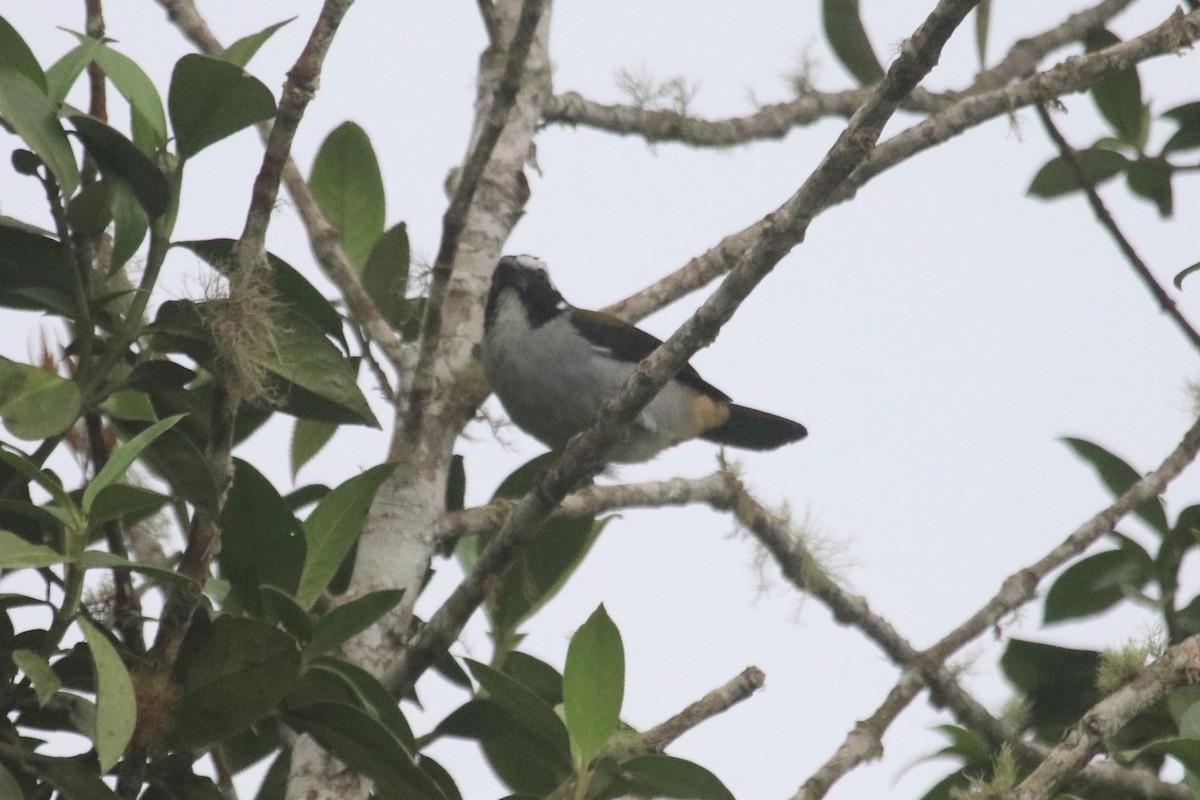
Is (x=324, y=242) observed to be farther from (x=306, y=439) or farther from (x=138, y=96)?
(x=138, y=96)

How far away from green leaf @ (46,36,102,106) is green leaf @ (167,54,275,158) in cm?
15

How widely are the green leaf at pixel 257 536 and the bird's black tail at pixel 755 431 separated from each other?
3123 millimetres

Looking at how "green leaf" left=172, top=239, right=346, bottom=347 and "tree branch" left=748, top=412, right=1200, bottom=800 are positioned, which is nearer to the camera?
"green leaf" left=172, top=239, right=346, bottom=347

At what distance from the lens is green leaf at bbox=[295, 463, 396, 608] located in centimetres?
220

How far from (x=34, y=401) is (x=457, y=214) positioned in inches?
35.4

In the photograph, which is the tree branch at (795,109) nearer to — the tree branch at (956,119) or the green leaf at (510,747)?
the tree branch at (956,119)

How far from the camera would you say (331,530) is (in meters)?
2.22

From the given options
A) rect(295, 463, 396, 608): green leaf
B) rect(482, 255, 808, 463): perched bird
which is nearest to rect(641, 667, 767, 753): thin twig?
rect(295, 463, 396, 608): green leaf

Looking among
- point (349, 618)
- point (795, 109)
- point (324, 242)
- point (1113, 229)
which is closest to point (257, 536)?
point (349, 618)

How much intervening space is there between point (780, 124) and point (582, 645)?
2.45 metres

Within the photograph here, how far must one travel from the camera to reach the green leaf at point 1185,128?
11.3ft

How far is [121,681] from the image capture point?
170 centimetres

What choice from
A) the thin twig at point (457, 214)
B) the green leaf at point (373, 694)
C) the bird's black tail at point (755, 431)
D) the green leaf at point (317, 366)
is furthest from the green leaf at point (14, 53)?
the bird's black tail at point (755, 431)

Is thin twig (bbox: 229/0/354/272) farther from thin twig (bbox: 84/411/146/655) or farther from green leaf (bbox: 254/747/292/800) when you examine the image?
green leaf (bbox: 254/747/292/800)
